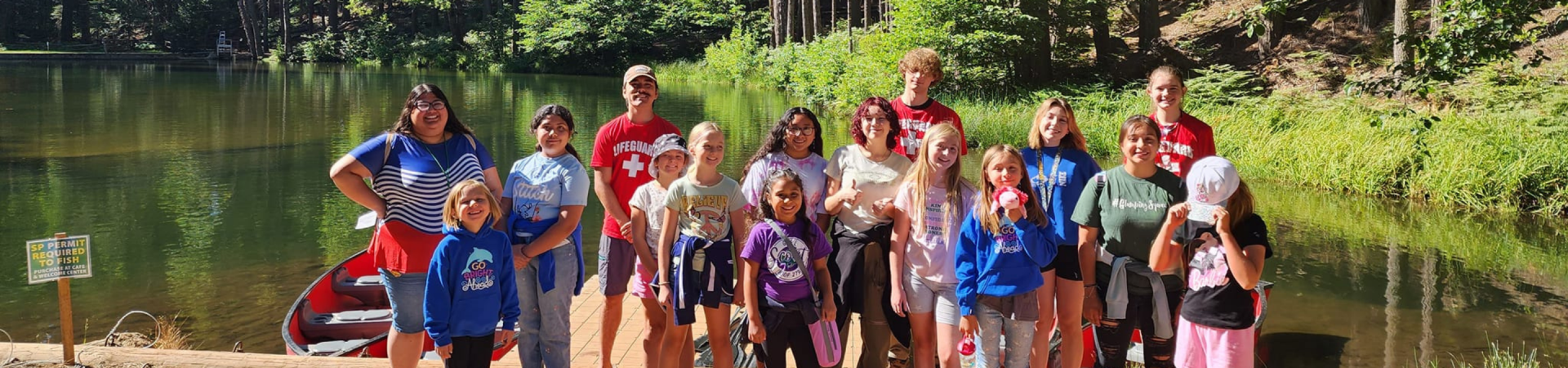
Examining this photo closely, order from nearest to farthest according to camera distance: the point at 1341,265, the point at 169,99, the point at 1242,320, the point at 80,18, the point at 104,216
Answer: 1. the point at 1242,320
2. the point at 1341,265
3. the point at 104,216
4. the point at 169,99
5. the point at 80,18

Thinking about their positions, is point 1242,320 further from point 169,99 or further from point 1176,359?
point 169,99

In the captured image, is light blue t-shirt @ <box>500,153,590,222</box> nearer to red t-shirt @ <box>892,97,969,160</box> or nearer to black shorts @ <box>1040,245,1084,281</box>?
red t-shirt @ <box>892,97,969,160</box>

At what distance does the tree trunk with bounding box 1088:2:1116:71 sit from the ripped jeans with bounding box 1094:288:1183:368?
19.6 m

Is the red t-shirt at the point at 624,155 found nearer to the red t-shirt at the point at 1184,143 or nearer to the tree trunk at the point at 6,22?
the red t-shirt at the point at 1184,143

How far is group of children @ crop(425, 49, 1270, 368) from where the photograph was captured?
4172mm

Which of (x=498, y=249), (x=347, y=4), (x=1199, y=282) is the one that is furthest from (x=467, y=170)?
(x=347, y=4)

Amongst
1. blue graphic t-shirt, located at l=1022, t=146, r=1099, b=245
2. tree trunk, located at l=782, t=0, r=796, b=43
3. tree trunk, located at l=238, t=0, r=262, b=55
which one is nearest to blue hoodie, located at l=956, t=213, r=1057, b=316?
blue graphic t-shirt, located at l=1022, t=146, r=1099, b=245

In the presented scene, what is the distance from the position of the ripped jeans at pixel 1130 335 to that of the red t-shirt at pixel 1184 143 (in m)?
0.69

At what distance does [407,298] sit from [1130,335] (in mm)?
2978

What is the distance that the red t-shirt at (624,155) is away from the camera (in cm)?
488

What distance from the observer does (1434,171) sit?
41.9 ft

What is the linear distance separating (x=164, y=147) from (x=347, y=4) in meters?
52.5

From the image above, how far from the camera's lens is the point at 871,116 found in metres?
4.64

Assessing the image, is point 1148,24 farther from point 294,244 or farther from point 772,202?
point 772,202
